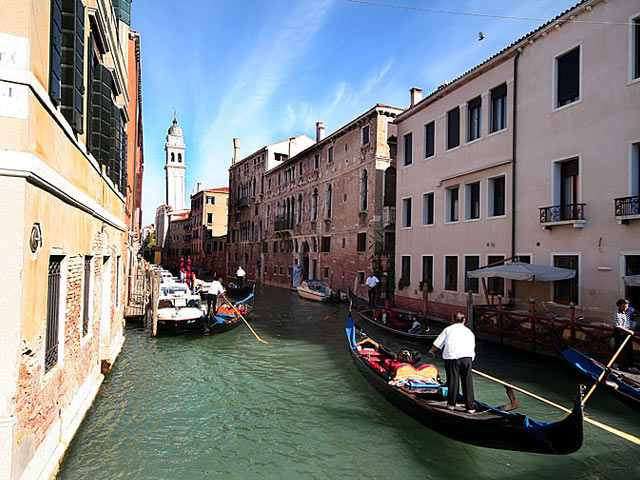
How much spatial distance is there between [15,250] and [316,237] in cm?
2006

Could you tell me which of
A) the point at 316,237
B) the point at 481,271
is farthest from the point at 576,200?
the point at 316,237

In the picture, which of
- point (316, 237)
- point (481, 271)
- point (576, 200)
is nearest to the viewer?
point (576, 200)

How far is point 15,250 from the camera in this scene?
9.12 ft

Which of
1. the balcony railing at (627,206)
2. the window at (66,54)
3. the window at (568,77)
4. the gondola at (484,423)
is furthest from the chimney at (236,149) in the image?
the window at (66,54)

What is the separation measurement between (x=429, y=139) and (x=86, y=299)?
35.9ft

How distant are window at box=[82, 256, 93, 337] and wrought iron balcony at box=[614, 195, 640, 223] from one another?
8.39 meters

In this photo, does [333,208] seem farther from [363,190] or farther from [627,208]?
[627,208]

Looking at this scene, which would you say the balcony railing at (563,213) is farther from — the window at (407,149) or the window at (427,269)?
the window at (407,149)

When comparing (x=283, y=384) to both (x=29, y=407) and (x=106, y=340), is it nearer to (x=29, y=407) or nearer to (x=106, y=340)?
(x=106, y=340)

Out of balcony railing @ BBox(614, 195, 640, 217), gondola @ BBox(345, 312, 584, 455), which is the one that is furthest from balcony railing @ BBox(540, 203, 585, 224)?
gondola @ BBox(345, 312, 584, 455)

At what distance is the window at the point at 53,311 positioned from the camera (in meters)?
3.67

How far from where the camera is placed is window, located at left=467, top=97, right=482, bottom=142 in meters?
11.7

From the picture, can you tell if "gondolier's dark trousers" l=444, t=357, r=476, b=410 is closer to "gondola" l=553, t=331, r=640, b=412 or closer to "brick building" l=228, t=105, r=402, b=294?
"gondola" l=553, t=331, r=640, b=412

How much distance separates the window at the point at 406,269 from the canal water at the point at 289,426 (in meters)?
5.43
